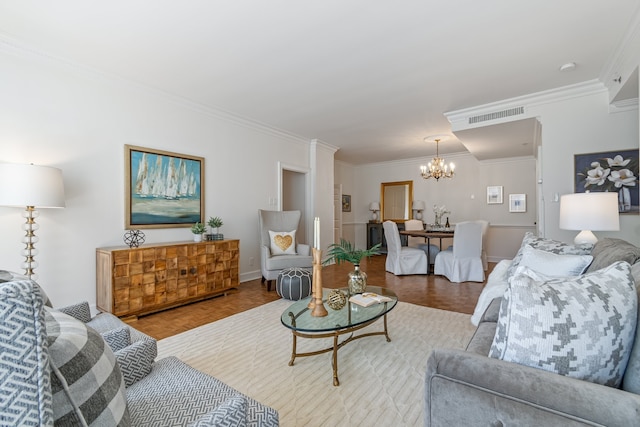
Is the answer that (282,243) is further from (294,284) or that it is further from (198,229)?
(198,229)

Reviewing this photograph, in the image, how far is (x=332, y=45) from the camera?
8.91ft

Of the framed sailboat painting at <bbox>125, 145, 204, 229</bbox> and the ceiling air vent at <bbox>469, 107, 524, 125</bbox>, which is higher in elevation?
the ceiling air vent at <bbox>469, 107, 524, 125</bbox>

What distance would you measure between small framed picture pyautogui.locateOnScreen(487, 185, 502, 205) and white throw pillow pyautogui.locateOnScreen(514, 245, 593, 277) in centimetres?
550

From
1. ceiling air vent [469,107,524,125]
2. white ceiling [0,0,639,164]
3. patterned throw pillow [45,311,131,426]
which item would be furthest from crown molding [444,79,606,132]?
patterned throw pillow [45,311,131,426]

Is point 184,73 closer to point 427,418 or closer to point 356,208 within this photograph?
point 427,418

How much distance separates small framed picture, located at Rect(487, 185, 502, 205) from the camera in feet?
22.8

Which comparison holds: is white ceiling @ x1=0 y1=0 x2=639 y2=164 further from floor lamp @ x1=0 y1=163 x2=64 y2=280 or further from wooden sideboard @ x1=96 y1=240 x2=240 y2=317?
wooden sideboard @ x1=96 y1=240 x2=240 y2=317

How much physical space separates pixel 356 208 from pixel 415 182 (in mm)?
1898

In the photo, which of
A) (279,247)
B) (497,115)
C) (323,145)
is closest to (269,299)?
(279,247)

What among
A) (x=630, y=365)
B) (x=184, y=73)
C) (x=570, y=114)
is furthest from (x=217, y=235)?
(x=570, y=114)

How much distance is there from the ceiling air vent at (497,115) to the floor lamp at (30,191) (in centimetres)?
506

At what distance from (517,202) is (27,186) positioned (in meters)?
8.13

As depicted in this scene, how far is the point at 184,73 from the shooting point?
3277mm

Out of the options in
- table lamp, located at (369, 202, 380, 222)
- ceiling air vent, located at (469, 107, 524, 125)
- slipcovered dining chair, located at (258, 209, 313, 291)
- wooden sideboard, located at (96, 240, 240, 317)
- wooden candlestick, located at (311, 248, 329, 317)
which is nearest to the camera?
wooden candlestick, located at (311, 248, 329, 317)
